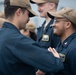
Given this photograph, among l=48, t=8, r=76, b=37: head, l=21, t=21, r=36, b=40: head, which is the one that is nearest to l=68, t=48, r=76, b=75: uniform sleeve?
l=48, t=8, r=76, b=37: head

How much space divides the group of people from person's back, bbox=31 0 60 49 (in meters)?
0.51

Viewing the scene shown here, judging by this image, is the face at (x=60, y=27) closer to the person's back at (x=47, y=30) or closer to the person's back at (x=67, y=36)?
the person's back at (x=67, y=36)

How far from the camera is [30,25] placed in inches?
186

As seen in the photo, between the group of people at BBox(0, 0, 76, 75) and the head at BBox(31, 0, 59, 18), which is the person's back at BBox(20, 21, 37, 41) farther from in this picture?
the group of people at BBox(0, 0, 76, 75)

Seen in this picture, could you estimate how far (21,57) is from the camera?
257 cm

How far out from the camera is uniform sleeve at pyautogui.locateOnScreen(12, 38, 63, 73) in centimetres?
257

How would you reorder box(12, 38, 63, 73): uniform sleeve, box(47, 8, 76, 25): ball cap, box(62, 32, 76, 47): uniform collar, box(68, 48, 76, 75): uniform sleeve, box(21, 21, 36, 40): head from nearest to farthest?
box(12, 38, 63, 73): uniform sleeve
box(68, 48, 76, 75): uniform sleeve
box(62, 32, 76, 47): uniform collar
box(47, 8, 76, 25): ball cap
box(21, 21, 36, 40): head

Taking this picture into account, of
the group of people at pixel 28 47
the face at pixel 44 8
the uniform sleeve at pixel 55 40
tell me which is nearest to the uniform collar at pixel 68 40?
the group of people at pixel 28 47

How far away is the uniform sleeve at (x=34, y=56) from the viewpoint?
8.43 feet

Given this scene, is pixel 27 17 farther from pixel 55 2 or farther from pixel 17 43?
pixel 55 2

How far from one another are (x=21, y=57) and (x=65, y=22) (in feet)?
2.78

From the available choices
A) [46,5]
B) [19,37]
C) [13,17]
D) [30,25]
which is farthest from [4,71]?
[30,25]

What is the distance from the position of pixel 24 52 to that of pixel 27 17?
0.39 metres

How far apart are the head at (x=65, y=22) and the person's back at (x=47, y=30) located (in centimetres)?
50
